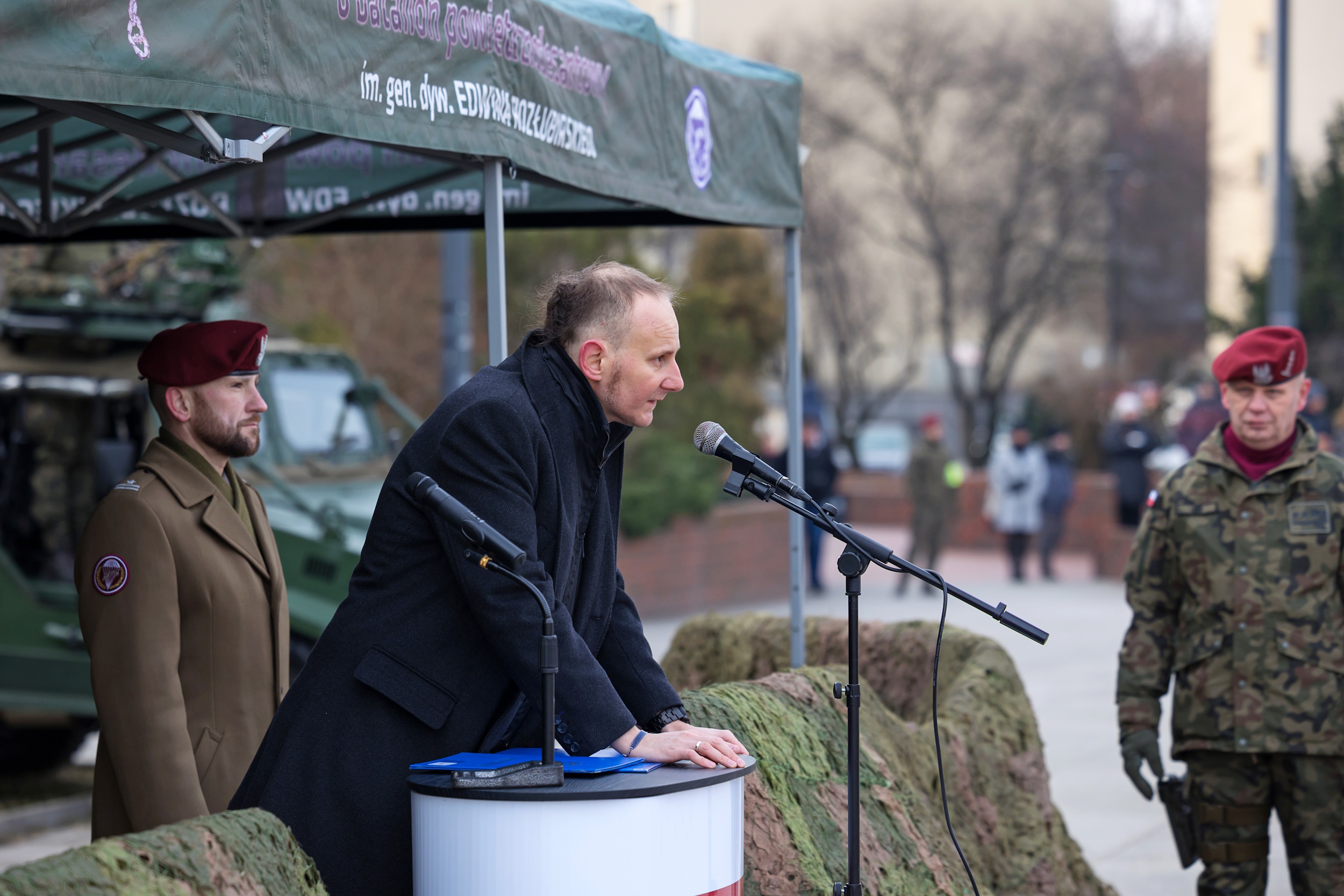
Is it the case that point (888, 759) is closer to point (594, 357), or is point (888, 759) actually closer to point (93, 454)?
point (594, 357)

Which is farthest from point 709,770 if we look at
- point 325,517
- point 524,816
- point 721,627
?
point 325,517

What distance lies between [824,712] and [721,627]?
2209mm

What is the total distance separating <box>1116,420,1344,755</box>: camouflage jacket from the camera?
4883mm

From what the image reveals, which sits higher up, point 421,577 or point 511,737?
point 421,577

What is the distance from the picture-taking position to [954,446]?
3725cm

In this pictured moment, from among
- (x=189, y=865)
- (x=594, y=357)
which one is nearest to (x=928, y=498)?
(x=594, y=357)

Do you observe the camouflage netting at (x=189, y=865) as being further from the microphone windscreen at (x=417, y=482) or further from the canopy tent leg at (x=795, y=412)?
the canopy tent leg at (x=795, y=412)

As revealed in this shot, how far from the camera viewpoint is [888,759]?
4.51 m

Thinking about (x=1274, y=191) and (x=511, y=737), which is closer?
(x=511, y=737)

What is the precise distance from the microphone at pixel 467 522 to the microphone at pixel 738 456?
63 cm

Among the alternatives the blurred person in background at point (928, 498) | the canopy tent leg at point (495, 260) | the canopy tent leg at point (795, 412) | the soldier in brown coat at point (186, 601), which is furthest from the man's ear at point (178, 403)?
the blurred person in background at point (928, 498)

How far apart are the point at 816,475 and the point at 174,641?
13.5 metres

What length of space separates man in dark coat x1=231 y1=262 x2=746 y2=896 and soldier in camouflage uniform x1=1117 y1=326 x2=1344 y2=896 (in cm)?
249

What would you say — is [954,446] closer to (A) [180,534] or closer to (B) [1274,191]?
(B) [1274,191]
